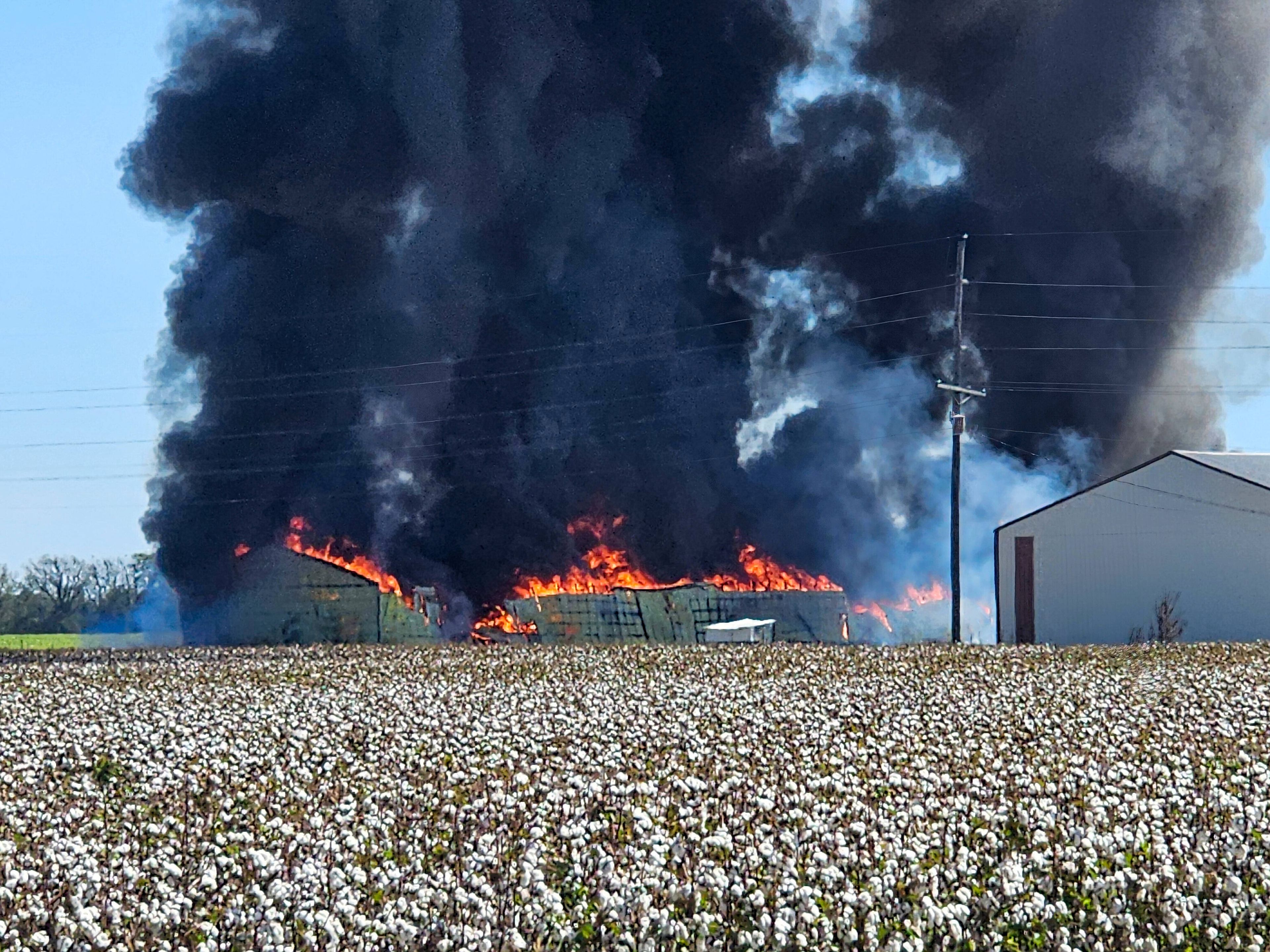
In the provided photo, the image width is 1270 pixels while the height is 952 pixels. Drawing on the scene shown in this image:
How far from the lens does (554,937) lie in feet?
33.3

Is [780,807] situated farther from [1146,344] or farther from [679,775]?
[1146,344]

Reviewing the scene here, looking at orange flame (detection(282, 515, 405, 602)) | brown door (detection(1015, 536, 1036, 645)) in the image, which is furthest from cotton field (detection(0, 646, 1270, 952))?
orange flame (detection(282, 515, 405, 602))

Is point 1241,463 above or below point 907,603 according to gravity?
above

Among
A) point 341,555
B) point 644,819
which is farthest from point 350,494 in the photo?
point 644,819

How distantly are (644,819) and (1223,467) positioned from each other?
3905 cm

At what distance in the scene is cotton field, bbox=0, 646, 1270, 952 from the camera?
10.3 m

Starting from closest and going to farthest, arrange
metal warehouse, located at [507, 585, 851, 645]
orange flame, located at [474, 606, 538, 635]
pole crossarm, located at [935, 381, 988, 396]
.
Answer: pole crossarm, located at [935, 381, 988, 396], metal warehouse, located at [507, 585, 851, 645], orange flame, located at [474, 606, 538, 635]

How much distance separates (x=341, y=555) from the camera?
6388cm

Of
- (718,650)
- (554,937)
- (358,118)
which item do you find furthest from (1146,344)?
(554,937)

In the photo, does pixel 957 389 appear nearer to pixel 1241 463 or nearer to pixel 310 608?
pixel 1241 463

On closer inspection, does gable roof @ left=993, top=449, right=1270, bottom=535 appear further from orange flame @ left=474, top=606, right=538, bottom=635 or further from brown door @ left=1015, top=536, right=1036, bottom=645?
orange flame @ left=474, top=606, right=538, bottom=635

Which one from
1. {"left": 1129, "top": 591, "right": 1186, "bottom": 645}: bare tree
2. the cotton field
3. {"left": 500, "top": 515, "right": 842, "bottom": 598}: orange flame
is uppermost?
{"left": 500, "top": 515, "right": 842, "bottom": 598}: orange flame

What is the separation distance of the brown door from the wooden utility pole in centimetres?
340

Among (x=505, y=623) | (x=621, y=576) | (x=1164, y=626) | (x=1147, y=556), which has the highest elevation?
(x=621, y=576)
